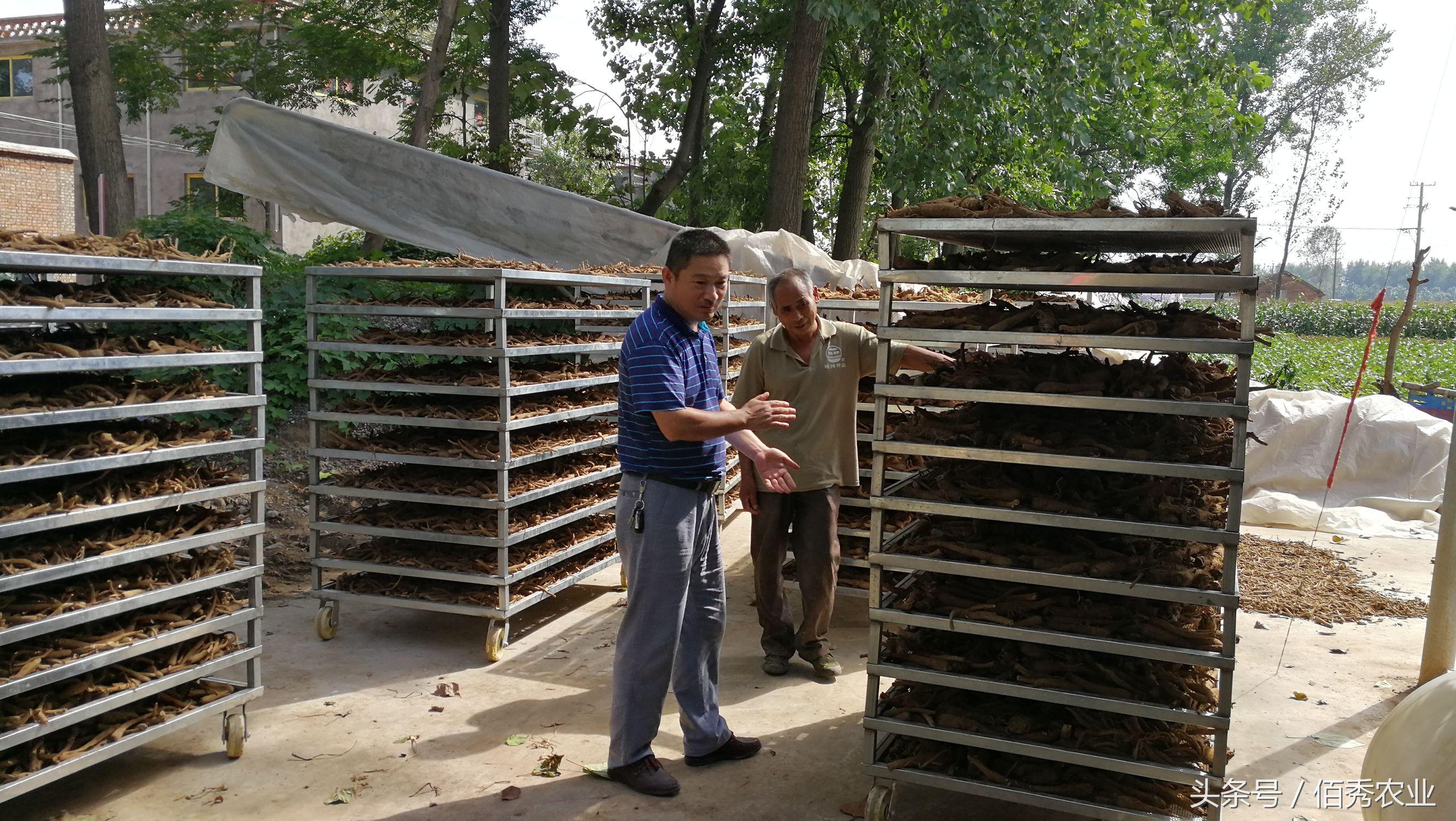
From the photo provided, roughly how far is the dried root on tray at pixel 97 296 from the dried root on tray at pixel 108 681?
1.49 metres

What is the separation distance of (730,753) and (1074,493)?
2.07 m

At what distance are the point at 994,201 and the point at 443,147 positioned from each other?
50.8 ft

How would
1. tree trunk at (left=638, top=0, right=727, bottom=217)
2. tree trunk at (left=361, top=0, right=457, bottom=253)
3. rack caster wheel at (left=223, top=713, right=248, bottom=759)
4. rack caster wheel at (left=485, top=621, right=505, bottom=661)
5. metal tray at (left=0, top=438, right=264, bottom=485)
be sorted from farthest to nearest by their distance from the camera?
1. tree trunk at (left=638, top=0, right=727, bottom=217)
2. tree trunk at (left=361, top=0, right=457, bottom=253)
3. rack caster wheel at (left=485, top=621, right=505, bottom=661)
4. rack caster wheel at (left=223, top=713, right=248, bottom=759)
5. metal tray at (left=0, top=438, right=264, bottom=485)

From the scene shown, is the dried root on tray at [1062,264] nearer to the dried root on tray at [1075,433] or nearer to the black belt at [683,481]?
the dried root on tray at [1075,433]

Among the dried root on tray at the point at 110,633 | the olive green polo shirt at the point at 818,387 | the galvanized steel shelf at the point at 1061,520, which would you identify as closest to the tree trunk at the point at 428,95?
the olive green polo shirt at the point at 818,387

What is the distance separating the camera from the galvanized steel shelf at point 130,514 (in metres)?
3.75

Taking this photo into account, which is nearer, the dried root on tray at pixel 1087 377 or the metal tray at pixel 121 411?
the metal tray at pixel 121 411

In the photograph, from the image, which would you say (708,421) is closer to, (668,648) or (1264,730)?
(668,648)

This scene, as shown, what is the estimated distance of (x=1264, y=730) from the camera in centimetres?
547

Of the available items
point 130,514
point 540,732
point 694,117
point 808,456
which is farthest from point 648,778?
point 694,117

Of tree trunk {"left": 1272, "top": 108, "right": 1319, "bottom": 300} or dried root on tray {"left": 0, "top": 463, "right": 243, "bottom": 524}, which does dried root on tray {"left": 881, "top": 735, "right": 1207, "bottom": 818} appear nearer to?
dried root on tray {"left": 0, "top": 463, "right": 243, "bottom": 524}

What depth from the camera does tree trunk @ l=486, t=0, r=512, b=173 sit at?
15.6m

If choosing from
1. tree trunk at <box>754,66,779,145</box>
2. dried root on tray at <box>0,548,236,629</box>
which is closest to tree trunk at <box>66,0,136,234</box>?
dried root on tray at <box>0,548,236,629</box>

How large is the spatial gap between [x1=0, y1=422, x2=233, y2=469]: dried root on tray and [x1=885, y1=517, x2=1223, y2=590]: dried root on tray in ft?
10.6
